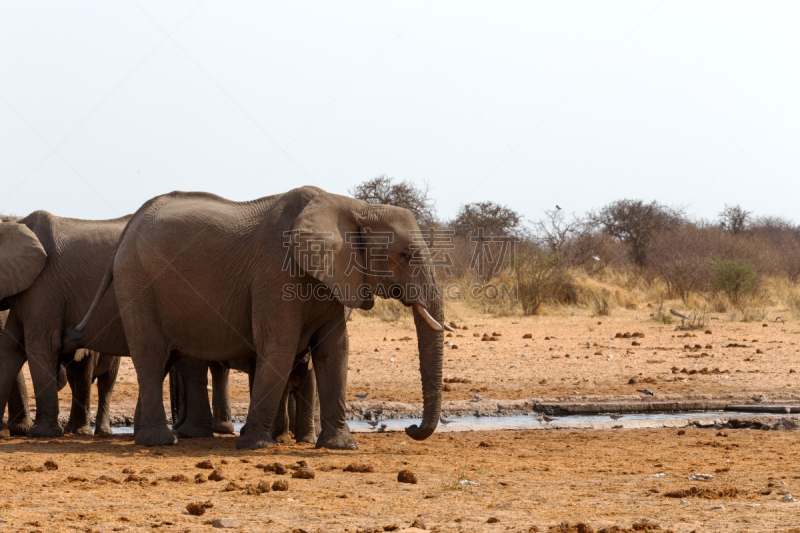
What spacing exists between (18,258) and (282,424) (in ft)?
10.3

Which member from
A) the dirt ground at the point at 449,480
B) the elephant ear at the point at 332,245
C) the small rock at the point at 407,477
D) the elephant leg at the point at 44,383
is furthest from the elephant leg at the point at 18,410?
the small rock at the point at 407,477

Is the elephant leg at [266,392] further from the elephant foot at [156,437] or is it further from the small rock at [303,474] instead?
the small rock at [303,474]

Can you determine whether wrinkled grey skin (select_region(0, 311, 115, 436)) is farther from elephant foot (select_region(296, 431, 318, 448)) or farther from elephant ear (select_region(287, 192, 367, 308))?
elephant ear (select_region(287, 192, 367, 308))

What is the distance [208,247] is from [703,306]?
1900 cm

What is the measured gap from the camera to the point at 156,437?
7.98 m

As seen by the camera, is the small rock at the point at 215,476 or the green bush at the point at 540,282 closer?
the small rock at the point at 215,476

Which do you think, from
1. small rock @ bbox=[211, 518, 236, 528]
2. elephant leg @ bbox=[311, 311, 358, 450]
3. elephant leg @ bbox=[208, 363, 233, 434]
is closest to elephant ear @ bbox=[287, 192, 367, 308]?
elephant leg @ bbox=[311, 311, 358, 450]

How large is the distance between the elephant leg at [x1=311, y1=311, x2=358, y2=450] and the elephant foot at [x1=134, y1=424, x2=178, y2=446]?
52.8 inches

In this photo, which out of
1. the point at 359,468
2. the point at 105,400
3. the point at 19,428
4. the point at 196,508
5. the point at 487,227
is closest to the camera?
the point at 196,508

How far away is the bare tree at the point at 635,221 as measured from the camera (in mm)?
42375

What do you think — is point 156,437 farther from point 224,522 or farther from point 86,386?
point 224,522

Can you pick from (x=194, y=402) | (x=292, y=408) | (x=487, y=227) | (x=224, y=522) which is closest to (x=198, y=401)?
(x=194, y=402)

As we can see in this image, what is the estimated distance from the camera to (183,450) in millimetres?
7680

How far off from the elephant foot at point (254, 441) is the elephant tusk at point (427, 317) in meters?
1.75
